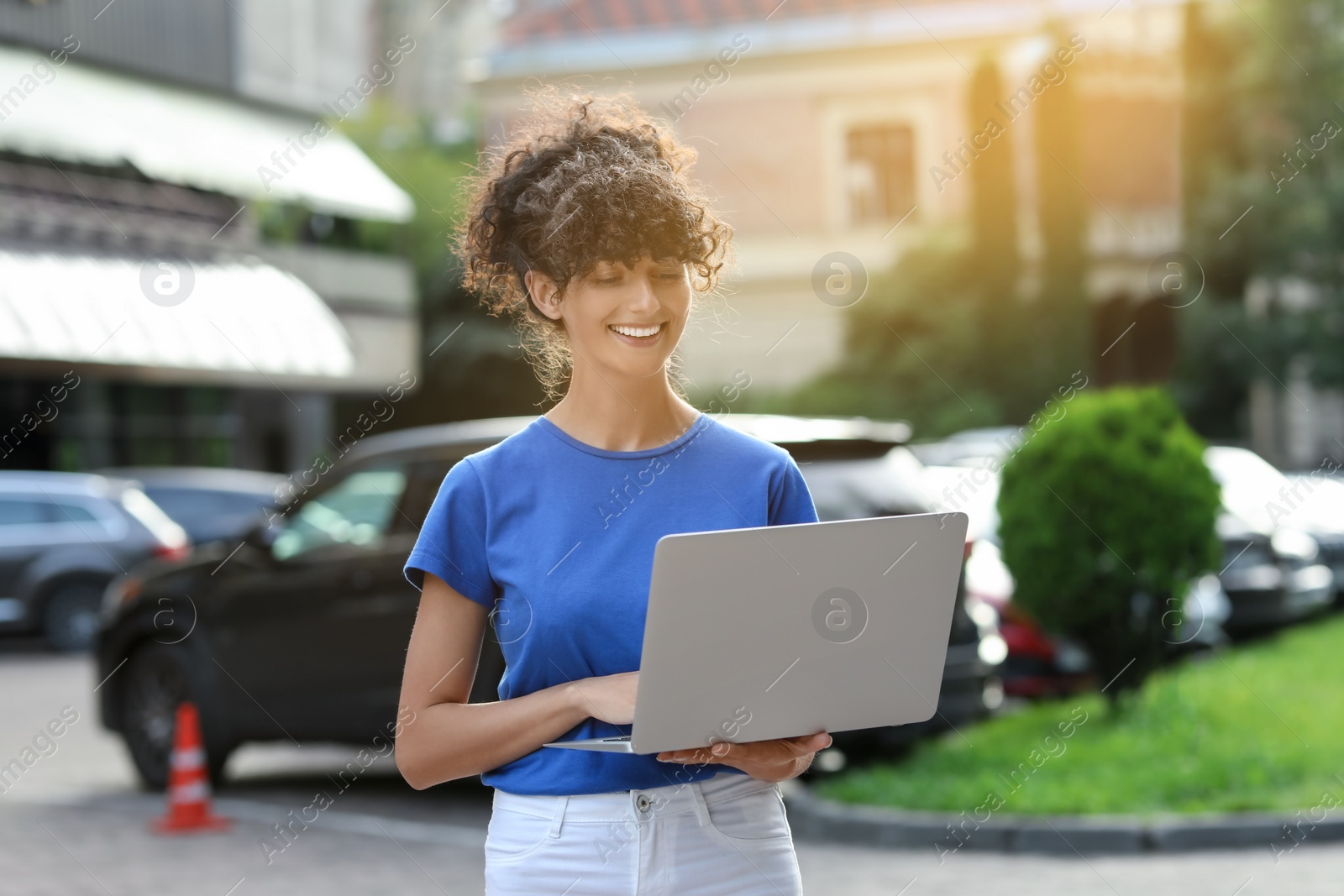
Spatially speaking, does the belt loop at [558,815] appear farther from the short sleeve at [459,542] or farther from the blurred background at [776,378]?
the blurred background at [776,378]

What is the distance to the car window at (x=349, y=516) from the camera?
8.57m

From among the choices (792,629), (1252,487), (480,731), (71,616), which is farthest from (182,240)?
(792,629)

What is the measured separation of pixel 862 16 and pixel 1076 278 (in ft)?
26.0

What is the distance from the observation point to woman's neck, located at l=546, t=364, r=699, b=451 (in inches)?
93.7

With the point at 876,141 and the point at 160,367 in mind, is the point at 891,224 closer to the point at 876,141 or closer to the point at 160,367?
the point at 876,141

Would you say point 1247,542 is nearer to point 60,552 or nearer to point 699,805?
point 60,552

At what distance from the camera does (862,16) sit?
124 feet

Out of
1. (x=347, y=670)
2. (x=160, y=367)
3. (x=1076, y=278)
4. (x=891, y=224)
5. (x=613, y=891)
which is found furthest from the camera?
(x=891, y=224)

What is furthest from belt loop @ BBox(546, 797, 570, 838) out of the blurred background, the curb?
the curb

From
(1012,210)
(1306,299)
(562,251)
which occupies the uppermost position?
(562,251)

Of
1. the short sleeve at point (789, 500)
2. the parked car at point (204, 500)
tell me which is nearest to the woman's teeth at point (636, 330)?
the short sleeve at point (789, 500)

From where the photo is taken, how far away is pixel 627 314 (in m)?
2.34

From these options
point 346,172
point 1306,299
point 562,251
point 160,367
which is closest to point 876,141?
point 1306,299

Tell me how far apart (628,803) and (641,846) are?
0.20 feet
